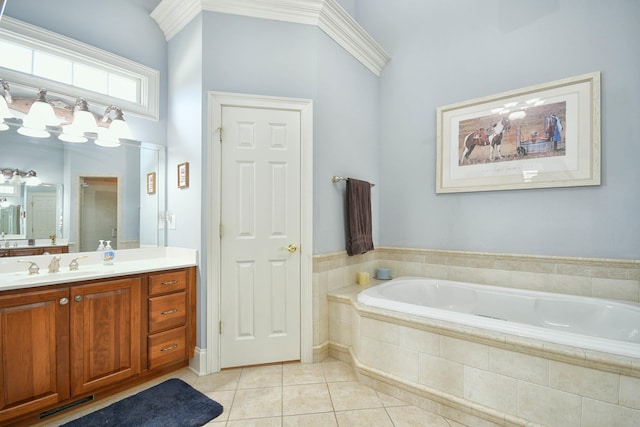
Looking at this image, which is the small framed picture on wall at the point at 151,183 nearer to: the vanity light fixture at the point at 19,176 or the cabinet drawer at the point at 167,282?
the vanity light fixture at the point at 19,176

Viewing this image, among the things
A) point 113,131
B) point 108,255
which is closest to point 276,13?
point 113,131

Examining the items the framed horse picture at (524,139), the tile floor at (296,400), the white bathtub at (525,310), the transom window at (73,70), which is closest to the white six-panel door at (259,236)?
the tile floor at (296,400)

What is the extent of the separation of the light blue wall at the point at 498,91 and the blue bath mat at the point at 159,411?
221cm

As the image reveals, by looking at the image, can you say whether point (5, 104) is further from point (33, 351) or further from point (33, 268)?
point (33, 351)

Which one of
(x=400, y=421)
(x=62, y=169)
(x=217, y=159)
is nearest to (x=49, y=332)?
(x=62, y=169)

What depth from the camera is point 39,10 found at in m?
2.06

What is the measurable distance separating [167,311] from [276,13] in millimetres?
2486

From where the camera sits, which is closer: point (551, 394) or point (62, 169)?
point (551, 394)

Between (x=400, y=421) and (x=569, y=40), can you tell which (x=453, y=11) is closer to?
(x=569, y=40)

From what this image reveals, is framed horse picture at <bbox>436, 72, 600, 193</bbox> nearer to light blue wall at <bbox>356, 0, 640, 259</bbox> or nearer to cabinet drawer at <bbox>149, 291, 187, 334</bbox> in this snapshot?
light blue wall at <bbox>356, 0, 640, 259</bbox>

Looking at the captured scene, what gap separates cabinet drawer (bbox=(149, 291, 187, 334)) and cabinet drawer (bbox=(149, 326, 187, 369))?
5cm

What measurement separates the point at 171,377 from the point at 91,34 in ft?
9.03

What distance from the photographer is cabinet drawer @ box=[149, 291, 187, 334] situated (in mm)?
2059

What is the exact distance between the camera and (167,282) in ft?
6.99
